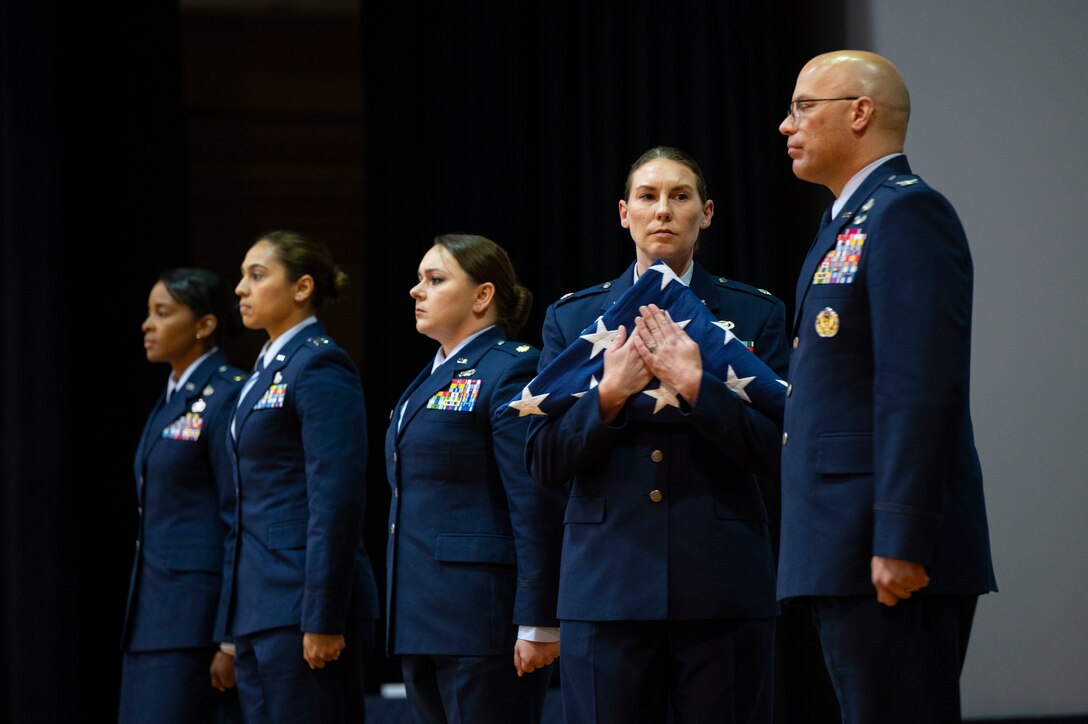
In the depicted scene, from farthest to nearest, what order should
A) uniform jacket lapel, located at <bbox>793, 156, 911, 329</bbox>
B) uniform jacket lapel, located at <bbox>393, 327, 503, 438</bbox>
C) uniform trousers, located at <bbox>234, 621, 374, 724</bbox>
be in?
uniform trousers, located at <bbox>234, 621, 374, 724</bbox> → uniform jacket lapel, located at <bbox>393, 327, 503, 438</bbox> → uniform jacket lapel, located at <bbox>793, 156, 911, 329</bbox>

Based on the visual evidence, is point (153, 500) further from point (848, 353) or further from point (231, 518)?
point (848, 353)

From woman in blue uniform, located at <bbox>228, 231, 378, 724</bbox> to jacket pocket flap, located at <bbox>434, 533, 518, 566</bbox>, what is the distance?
385 mm

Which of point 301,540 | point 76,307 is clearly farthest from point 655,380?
point 76,307

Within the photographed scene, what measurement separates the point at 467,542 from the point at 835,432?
1101 millimetres

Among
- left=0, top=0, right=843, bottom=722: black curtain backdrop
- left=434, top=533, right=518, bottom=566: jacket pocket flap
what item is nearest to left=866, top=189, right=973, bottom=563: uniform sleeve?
left=434, top=533, right=518, bottom=566: jacket pocket flap

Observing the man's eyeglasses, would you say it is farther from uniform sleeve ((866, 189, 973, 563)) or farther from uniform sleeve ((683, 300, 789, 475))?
uniform sleeve ((683, 300, 789, 475))

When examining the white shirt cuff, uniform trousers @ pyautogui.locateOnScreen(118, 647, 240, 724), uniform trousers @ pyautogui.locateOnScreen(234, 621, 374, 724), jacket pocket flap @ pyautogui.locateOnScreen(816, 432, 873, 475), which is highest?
jacket pocket flap @ pyautogui.locateOnScreen(816, 432, 873, 475)

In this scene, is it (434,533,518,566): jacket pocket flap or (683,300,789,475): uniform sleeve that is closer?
(683,300,789,475): uniform sleeve

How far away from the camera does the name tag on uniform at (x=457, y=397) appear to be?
9.88 ft

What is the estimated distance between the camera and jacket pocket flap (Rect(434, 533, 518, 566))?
293cm

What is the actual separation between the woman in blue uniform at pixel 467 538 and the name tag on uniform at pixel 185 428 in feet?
3.38

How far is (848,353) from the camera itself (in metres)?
2.10

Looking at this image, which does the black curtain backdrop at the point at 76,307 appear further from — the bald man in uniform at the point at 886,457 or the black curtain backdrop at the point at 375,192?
the bald man in uniform at the point at 886,457

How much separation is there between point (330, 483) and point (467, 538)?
472mm
